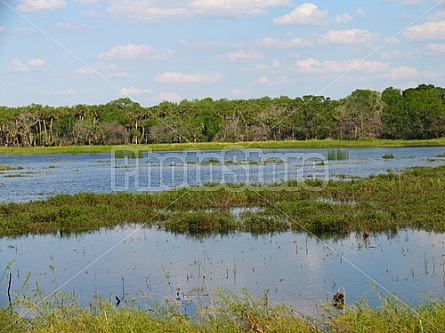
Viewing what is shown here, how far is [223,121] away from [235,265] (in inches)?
3214

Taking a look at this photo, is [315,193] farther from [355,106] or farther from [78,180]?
[355,106]

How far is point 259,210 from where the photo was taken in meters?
21.9

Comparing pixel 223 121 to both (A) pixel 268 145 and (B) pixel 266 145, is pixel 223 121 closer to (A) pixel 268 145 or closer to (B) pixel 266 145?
(B) pixel 266 145

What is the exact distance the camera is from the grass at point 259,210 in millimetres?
18609

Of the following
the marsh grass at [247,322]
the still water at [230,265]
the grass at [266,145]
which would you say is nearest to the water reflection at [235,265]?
the still water at [230,265]

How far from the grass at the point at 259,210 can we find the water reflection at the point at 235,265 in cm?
79

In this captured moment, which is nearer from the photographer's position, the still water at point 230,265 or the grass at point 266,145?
the still water at point 230,265

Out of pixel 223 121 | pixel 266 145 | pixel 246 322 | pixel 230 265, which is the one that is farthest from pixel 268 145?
pixel 246 322

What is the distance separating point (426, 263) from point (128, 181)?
78.4ft

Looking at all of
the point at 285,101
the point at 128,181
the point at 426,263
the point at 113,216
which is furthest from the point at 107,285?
the point at 285,101

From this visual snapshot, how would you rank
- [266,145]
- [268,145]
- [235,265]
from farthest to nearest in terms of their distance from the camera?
1. [266,145]
2. [268,145]
3. [235,265]

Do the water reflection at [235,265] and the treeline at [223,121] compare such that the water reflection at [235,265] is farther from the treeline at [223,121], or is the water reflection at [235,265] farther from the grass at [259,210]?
the treeline at [223,121]

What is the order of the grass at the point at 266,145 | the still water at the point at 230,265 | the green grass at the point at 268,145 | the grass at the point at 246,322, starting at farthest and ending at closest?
the grass at the point at 266,145 → the green grass at the point at 268,145 → the still water at the point at 230,265 → the grass at the point at 246,322

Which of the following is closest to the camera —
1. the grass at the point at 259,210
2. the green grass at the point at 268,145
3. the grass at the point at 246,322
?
the grass at the point at 246,322
